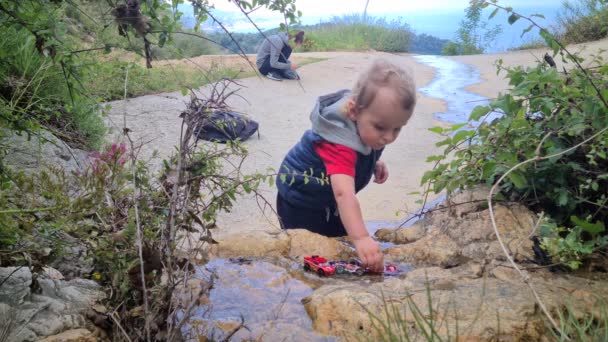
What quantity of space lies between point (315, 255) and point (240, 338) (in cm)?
104

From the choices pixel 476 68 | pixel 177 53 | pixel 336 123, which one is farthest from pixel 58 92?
pixel 476 68

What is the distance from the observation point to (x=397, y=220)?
16.8 ft

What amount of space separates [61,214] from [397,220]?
3.37 meters

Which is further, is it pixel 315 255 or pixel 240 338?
pixel 315 255

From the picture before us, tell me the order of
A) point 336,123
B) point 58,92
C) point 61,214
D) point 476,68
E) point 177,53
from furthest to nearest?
point 476,68 < point 58,92 < point 336,123 < point 177,53 < point 61,214

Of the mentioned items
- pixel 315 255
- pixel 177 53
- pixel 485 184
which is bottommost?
pixel 315 255

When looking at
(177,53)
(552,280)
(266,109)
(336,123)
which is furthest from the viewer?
(266,109)

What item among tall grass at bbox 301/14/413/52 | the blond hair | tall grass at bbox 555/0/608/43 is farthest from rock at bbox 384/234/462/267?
tall grass at bbox 301/14/413/52

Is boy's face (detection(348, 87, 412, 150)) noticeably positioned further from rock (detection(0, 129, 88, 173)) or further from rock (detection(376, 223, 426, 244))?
rock (detection(0, 129, 88, 173))

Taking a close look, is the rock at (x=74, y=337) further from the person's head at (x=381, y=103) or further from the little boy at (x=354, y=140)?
the person's head at (x=381, y=103)

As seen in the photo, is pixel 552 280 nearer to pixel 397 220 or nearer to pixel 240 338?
pixel 240 338

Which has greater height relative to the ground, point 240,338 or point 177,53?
point 177,53

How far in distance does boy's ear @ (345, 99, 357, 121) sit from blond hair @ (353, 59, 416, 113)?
22mm

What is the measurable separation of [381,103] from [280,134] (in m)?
5.12
